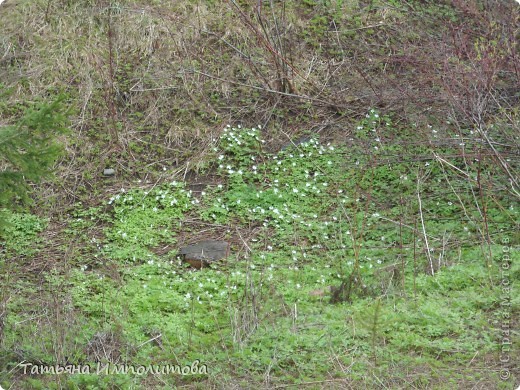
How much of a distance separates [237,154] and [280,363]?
13.2 ft

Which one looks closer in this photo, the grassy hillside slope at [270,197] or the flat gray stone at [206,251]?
the grassy hillside slope at [270,197]

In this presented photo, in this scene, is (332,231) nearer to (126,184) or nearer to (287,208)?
(287,208)

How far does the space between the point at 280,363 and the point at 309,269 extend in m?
1.75

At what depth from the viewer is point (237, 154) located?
8562mm

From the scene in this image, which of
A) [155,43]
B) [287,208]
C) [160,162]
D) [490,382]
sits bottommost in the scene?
[490,382]

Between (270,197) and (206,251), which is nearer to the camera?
(206,251)

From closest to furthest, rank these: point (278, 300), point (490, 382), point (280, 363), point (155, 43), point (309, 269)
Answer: point (490, 382), point (280, 363), point (278, 300), point (309, 269), point (155, 43)

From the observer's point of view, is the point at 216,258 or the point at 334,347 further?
the point at 216,258

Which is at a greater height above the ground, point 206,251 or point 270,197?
point 270,197

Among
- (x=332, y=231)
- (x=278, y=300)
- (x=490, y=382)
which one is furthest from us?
(x=332, y=231)

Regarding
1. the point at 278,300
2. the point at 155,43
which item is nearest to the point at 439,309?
the point at 278,300

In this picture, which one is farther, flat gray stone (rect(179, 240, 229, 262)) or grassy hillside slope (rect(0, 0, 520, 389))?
flat gray stone (rect(179, 240, 229, 262))

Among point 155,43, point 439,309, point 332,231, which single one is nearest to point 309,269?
point 332,231

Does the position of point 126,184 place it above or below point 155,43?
below
